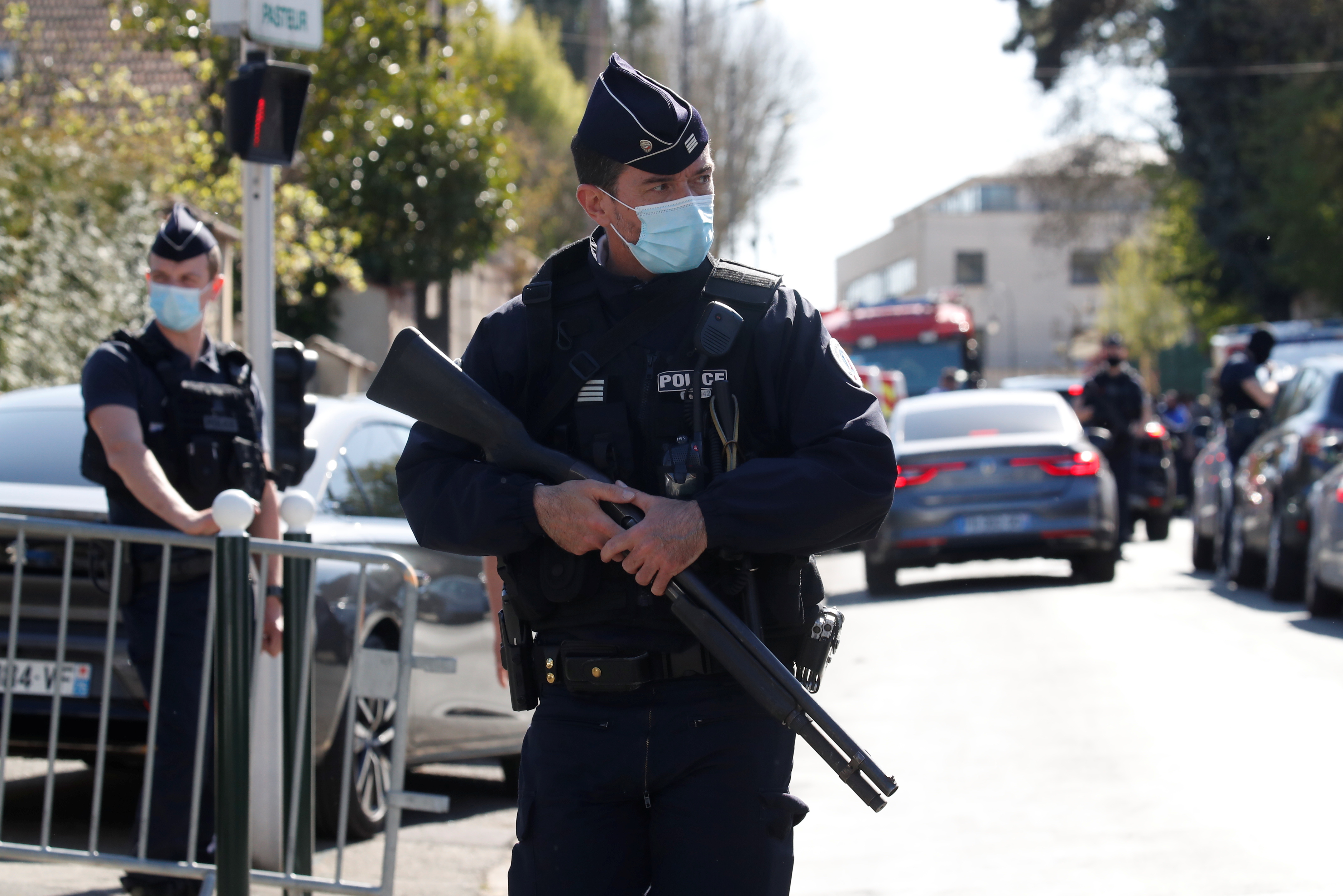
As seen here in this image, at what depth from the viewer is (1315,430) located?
11.3 m

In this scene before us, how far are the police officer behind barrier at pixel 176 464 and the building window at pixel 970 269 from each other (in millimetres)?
80629

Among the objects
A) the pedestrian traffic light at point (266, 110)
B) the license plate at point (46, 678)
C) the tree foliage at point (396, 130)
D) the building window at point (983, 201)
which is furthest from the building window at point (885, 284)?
the license plate at point (46, 678)

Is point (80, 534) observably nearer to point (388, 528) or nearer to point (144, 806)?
point (144, 806)

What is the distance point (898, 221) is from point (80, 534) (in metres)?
46.6

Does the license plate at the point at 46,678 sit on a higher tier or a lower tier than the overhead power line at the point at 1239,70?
lower

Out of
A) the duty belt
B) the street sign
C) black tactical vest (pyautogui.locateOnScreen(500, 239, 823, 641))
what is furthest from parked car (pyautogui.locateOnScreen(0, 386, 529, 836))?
the duty belt

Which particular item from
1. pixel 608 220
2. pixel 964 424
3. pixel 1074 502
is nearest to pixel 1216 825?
pixel 608 220

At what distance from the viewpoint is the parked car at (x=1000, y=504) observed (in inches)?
506

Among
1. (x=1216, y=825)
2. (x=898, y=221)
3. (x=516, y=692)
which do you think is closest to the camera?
(x=516, y=692)

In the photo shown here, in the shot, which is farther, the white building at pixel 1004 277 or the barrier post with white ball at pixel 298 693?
the white building at pixel 1004 277

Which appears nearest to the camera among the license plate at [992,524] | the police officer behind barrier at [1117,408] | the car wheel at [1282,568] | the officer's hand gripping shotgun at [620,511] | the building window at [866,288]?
the officer's hand gripping shotgun at [620,511]

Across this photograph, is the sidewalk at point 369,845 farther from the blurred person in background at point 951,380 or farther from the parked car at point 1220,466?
the blurred person in background at point 951,380

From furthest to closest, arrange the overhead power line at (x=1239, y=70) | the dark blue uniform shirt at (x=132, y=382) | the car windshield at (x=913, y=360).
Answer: the overhead power line at (x=1239, y=70) → the car windshield at (x=913, y=360) → the dark blue uniform shirt at (x=132, y=382)

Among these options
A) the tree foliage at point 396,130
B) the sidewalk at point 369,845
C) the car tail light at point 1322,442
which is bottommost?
the sidewalk at point 369,845
